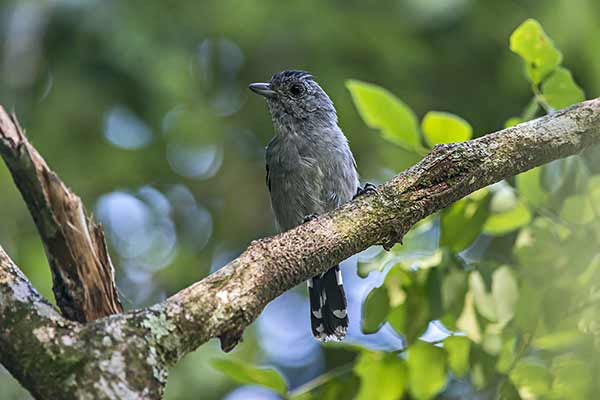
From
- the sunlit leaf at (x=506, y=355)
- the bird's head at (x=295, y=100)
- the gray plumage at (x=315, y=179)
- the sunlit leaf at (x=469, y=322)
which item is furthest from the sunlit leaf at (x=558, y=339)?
the bird's head at (x=295, y=100)

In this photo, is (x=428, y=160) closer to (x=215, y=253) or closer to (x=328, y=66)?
(x=328, y=66)

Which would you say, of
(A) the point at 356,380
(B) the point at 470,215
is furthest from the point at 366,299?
(B) the point at 470,215

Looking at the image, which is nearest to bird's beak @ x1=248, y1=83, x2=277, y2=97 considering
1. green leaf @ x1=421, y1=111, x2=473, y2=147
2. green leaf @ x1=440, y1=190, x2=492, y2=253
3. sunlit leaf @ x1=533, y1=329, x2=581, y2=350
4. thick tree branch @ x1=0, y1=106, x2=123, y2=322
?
green leaf @ x1=421, y1=111, x2=473, y2=147

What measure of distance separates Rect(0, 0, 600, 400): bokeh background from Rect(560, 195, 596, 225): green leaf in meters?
3.56

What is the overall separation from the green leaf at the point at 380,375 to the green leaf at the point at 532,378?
465 millimetres

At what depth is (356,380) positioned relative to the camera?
3.36 m

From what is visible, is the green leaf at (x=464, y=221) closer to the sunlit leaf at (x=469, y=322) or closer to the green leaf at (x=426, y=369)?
the sunlit leaf at (x=469, y=322)

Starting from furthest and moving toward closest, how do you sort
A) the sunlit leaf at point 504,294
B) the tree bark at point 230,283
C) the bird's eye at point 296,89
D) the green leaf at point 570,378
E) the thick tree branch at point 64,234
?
the bird's eye at point 296,89 → the sunlit leaf at point 504,294 → the green leaf at point 570,378 → the thick tree branch at point 64,234 → the tree bark at point 230,283

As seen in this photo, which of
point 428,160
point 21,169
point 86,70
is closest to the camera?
point 21,169

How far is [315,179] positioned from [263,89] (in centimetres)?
87

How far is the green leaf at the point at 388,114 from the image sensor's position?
11.6 ft

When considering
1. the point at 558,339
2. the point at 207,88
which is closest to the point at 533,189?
the point at 558,339

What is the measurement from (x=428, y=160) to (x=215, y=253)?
6271mm

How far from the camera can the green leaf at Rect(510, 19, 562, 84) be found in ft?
10.8
